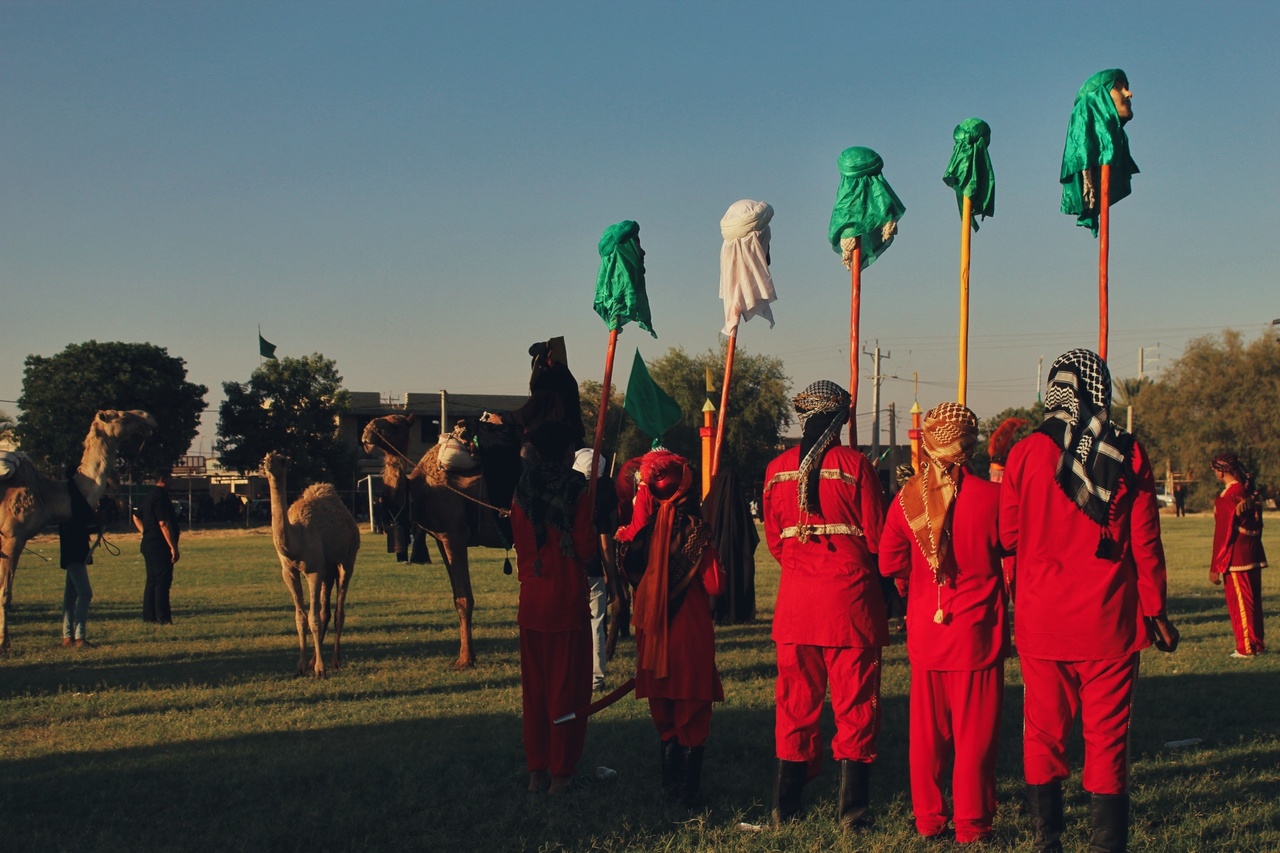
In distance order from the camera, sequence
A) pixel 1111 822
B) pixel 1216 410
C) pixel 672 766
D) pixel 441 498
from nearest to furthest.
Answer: pixel 1111 822, pixel 672 766, pixel 441 498, pixel 1216 410

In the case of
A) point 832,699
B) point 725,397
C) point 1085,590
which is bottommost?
point 832,699

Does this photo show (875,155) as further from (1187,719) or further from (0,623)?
(0,623)

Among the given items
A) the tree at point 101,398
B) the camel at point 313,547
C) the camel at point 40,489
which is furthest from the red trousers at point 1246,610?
the tree at point 101,398

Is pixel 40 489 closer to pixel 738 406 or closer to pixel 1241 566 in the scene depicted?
pixel 1241 566

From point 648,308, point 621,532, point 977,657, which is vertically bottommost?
point 977,657

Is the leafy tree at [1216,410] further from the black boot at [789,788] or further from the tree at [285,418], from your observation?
the black boot at [789,788]

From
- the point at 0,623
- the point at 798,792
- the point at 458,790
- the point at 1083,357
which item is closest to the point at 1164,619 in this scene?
the point at 1083,357

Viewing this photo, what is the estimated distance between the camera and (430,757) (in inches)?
282

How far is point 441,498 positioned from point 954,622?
22.9 feet

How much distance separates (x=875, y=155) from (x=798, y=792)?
4.27 m

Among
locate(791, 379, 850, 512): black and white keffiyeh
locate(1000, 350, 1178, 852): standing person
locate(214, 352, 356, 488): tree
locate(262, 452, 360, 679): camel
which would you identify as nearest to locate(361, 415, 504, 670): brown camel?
Result: locate(262, 452, 360, 679): camel

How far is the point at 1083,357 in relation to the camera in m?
5.09

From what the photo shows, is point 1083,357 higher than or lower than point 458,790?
higher

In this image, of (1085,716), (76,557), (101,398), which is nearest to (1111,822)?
(1085,716)
